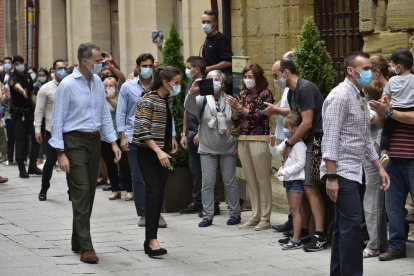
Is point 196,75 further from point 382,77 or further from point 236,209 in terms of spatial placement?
point 382,77

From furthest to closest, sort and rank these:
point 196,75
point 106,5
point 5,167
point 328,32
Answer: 1. point 106,5
2. point 5,167
3. point 328,32
4. point 196,75

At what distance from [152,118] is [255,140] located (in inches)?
66.8

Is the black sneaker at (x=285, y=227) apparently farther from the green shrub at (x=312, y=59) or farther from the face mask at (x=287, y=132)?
the green shrub at (x=312, y=59)

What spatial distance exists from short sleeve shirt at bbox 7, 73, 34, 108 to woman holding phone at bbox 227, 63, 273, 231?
7702 mm

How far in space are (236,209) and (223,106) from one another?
1.17 metres

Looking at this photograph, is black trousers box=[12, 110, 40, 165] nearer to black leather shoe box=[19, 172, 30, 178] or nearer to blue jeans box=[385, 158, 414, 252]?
black leather shoe box=[19, 172, 30, 178]

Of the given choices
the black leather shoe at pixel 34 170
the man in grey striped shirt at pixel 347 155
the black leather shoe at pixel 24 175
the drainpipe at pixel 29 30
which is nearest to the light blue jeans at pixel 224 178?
the man in grey striped shirt at pixel 347 155

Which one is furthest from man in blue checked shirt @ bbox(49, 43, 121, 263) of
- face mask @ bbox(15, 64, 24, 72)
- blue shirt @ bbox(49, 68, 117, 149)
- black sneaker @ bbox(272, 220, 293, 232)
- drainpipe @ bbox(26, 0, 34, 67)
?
drainpipe @ bbox(26, 0, 34, 67)

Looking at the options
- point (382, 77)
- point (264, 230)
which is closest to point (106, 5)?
point (264, 230)

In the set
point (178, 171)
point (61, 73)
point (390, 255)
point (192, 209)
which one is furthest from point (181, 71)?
point (390, 255)

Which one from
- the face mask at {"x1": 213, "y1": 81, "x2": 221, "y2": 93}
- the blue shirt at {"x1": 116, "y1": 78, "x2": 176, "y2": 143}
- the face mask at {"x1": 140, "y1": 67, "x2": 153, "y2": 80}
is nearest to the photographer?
the face mask at {"x1": 213, "y1": 81, "x2": 221, "y2": 93}

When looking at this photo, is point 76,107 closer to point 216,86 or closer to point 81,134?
point 81,134

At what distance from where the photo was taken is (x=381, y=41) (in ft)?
42.5

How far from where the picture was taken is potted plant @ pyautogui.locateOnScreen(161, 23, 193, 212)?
48.9 feet
